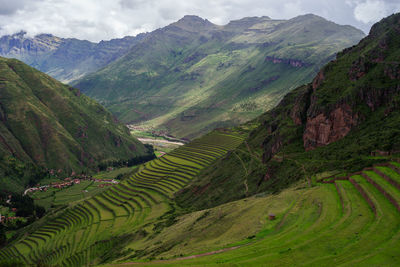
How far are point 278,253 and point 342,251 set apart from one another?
7.58 m

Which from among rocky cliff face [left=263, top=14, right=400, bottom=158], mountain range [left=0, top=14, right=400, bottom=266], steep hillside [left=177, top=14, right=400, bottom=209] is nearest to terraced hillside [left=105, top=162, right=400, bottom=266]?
mountain range [left=0, top=14, right=400, bottom=266]

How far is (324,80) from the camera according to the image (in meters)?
106

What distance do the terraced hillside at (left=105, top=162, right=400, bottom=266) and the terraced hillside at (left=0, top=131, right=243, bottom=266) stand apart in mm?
54514

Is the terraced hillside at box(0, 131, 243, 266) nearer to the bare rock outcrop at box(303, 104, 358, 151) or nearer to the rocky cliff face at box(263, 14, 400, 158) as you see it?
the rocky cliff face at box(263, 14, 400, 158)

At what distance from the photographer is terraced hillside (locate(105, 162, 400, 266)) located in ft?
123

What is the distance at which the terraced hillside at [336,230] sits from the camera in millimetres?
37391

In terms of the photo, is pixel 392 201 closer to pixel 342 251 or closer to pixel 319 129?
pixel 342 251

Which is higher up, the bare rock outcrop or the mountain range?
the bare rock outcrop

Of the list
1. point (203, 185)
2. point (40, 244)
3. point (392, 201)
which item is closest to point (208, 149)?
point (203, 185)

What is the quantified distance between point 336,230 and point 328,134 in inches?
1947

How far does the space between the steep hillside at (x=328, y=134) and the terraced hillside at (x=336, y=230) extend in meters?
11.3

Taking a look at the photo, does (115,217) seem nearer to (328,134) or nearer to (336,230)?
(328,134)

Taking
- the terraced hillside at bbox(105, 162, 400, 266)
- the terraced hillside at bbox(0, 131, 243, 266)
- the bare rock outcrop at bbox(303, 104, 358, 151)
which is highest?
the bare rock outcrop at bbox(303, 104, 358, 151)

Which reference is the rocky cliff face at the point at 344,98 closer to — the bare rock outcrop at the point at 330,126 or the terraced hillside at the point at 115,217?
the bare rock outcrop at the point at 330,126
